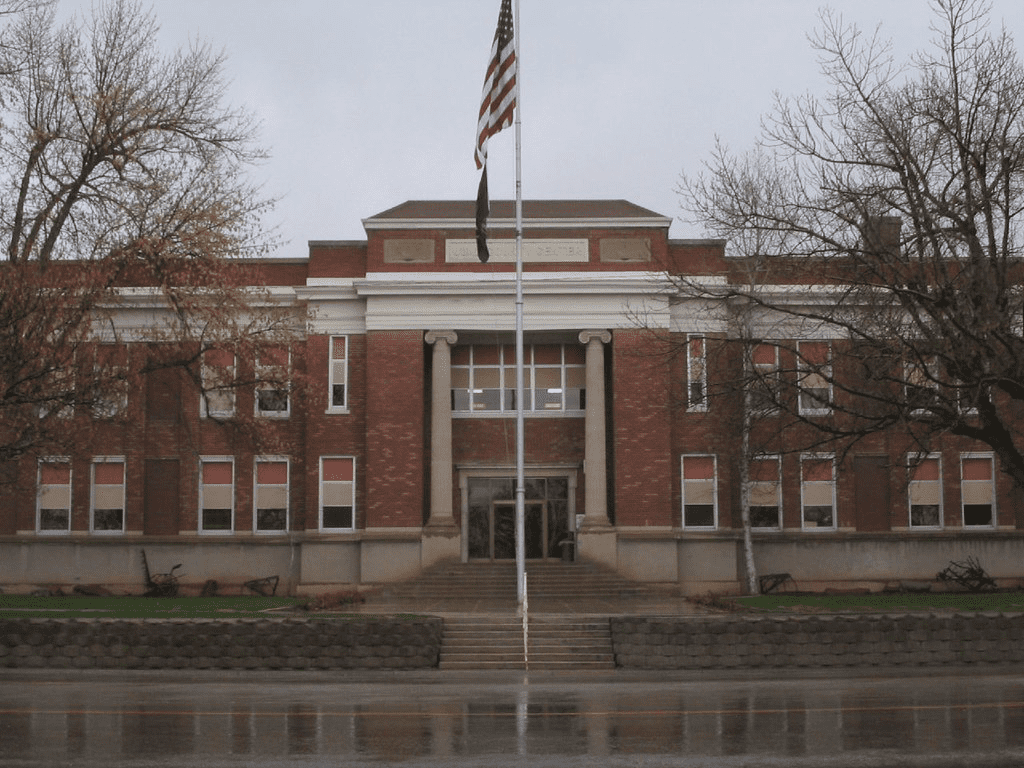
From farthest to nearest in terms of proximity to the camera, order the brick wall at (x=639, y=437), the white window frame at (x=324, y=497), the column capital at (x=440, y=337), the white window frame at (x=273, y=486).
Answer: the white window frame at (x=273, y=486), the white window frame at (x=324, y=497), the column capital at (x=440, y=337), the brick wall at (x=639, y=437)

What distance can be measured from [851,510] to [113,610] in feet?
77.9

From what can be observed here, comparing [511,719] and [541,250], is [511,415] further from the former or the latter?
[511,719]

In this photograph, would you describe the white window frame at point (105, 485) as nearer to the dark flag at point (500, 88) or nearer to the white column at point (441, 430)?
the white column at point (441, 430)

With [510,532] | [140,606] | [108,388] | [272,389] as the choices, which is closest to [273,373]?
[140,606]

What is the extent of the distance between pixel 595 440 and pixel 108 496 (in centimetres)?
1662

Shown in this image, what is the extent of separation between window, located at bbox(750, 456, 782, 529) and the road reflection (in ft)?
62.9

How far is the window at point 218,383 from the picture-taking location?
96.9ft

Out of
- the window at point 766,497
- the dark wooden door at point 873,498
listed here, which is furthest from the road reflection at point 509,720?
the dark wooden door at point 873,498

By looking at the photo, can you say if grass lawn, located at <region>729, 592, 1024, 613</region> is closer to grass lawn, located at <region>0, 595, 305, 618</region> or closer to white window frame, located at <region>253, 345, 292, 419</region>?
grass lawn, located at <region>0, 595, 305, 618</region>

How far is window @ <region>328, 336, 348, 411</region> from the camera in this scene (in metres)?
39.8

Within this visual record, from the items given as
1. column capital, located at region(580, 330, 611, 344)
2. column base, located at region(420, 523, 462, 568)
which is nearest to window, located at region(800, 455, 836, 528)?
column capital, located at region(580, 330, 611, 344)

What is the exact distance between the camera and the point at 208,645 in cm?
2156

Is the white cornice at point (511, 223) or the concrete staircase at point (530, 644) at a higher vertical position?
the white cornice at point (511, 223)

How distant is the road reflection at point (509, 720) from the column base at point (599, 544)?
17.3 m
